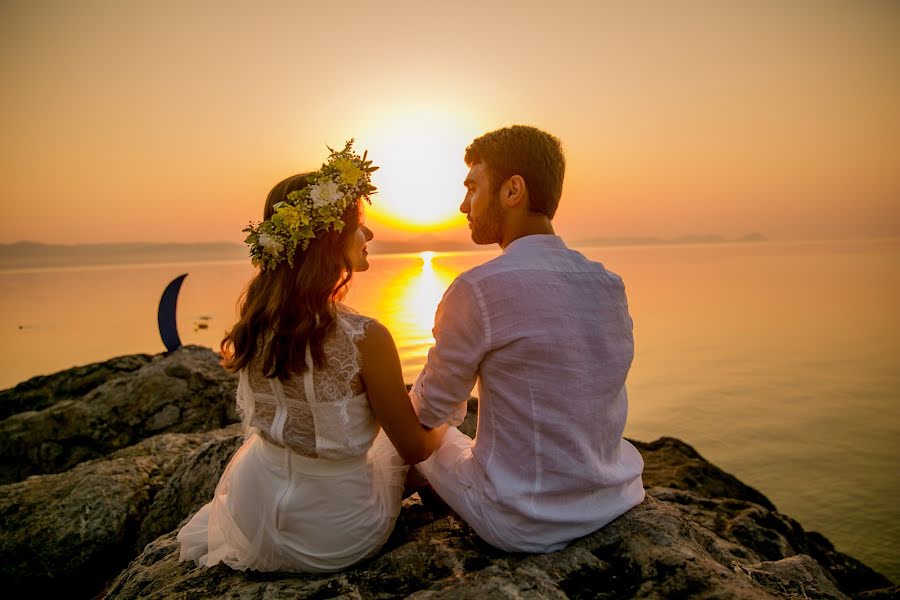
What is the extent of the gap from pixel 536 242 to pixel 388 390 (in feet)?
3.09

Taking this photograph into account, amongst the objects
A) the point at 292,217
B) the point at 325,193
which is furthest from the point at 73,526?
the point at 325,193

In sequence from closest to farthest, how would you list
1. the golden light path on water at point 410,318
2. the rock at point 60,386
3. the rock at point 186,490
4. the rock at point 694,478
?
the rock at point 186,490 < the rock at point 694,478 < the rock at point 60,386 < the golden light path on water at point 410,318

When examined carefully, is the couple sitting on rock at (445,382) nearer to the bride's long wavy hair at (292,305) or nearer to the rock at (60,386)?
the bride's long wavy hair at (292,305)

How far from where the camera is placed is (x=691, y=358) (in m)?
16.3

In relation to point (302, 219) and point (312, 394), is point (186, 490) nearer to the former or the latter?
point (312, 394)

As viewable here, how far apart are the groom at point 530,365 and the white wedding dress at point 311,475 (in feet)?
1.22

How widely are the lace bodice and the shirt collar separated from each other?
758 mm

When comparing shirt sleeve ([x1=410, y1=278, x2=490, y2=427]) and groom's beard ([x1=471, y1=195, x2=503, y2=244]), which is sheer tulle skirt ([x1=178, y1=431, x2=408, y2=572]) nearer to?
shirt sleeve ([x1=410, y1=278, x2=490, y2=427])

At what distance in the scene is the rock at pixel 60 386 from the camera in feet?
25.7

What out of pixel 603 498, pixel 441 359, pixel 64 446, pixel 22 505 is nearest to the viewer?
pixel 441 359

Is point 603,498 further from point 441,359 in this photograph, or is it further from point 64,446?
point 64,446

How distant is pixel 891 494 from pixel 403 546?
350 inches

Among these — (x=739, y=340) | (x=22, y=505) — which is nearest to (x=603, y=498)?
(x=22, y=505)

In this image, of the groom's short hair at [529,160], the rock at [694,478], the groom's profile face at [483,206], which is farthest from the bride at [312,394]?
the rock at [694,478]
